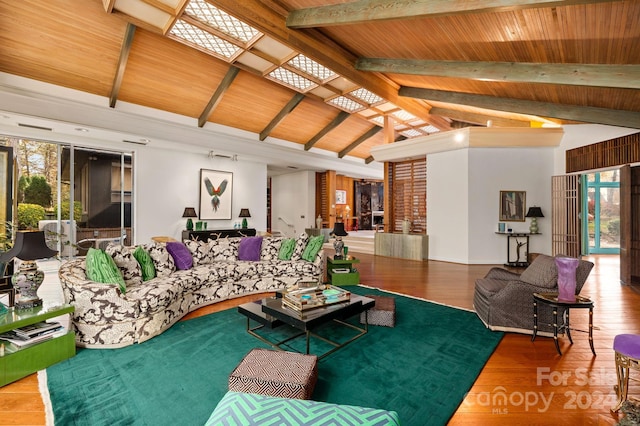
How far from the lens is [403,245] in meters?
8.32

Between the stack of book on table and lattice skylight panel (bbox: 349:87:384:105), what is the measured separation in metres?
6.54

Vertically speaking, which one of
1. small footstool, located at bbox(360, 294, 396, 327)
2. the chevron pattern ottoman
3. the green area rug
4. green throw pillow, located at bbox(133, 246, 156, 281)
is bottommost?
the green area rug

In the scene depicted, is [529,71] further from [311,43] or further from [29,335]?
[29,335]

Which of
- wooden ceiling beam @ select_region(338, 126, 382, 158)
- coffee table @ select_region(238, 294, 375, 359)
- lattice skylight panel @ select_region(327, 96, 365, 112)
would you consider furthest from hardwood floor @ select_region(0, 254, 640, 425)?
wooden ceiling beam @ select_region(338, 126, 382, 158)

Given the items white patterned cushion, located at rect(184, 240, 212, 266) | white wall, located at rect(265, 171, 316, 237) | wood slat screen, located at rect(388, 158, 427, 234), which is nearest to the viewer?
white patterned cushion, located at rect(184, 240, 212, 266)

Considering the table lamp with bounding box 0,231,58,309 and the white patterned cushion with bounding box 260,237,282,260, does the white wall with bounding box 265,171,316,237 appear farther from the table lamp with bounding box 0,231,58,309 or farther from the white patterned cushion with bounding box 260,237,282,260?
the table lamp with bounding box 0,231,58,309

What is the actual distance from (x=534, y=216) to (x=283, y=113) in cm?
696

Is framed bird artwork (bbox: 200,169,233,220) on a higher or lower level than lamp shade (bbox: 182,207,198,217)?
higher

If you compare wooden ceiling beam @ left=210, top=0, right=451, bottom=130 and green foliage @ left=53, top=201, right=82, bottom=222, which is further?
green foliage @ left=53, top=201, right=82, bottom=222

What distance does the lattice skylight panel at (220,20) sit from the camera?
4.02 metres

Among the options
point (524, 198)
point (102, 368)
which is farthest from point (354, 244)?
point (102, 368)

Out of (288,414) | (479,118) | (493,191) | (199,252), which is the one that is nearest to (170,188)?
(199,252)

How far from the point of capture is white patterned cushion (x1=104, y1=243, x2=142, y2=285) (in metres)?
3.62

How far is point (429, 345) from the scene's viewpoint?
2887 millimetres
